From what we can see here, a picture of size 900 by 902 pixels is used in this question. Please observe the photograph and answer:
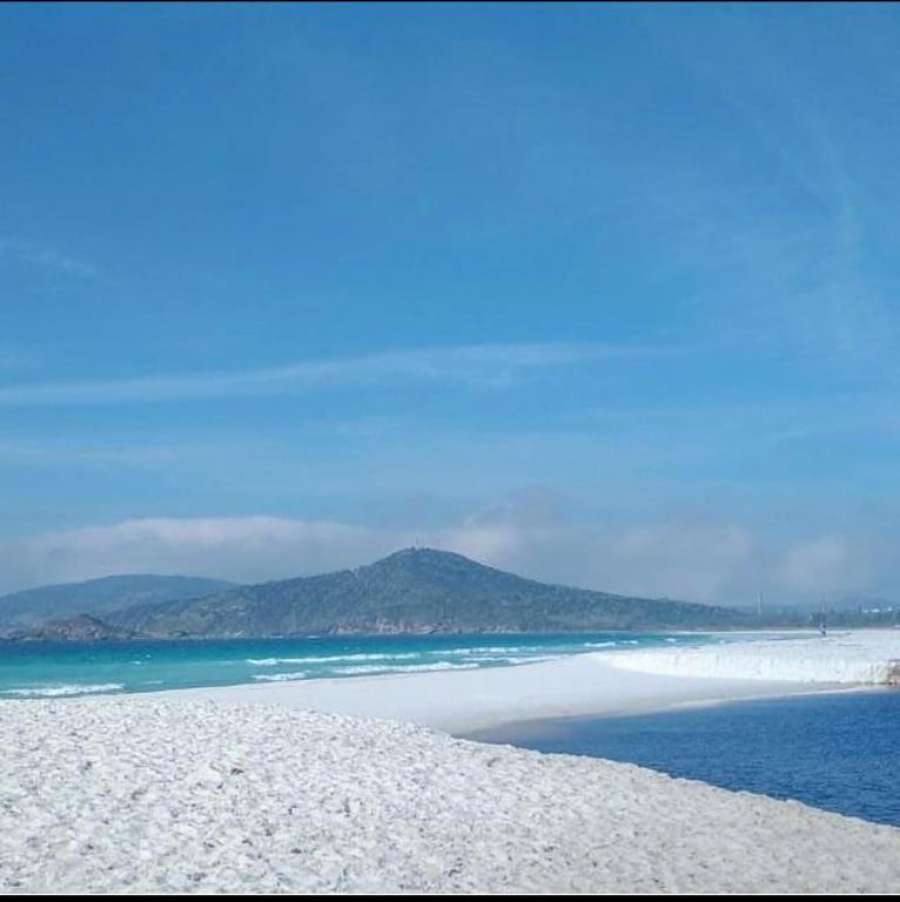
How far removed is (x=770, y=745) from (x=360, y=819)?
1203cm

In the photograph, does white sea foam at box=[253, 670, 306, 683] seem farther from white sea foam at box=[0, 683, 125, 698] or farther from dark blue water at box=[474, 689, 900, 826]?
dark blue water at box=[474, 689, 900, 826]

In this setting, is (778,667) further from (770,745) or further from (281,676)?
(770,745)

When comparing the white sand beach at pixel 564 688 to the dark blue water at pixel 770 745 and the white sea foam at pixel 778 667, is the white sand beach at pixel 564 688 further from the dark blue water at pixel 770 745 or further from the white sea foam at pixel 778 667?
the dark blue water at pixel 770 745

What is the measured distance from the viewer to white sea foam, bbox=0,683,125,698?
42969 millimetres

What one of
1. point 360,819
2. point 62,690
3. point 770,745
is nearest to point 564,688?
point 770,745

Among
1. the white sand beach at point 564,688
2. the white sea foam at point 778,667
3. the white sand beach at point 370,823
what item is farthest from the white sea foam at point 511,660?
the white sand beach at point 370,823

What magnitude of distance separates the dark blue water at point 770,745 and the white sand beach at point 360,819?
206cm

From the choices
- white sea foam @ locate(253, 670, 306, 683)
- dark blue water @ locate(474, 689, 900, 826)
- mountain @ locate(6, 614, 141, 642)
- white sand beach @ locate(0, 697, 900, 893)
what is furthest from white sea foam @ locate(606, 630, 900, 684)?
mountain @ locate(6, 614, 141, 642)

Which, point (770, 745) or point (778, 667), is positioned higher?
point (778, 667)

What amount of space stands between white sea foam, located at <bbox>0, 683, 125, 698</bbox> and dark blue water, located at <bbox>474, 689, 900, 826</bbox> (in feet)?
72.3

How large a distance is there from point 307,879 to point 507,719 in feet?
61.7

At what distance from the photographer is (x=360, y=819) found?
12.0 meters

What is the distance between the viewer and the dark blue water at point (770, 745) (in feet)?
55.0

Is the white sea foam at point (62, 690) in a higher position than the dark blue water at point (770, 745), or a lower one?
higher
